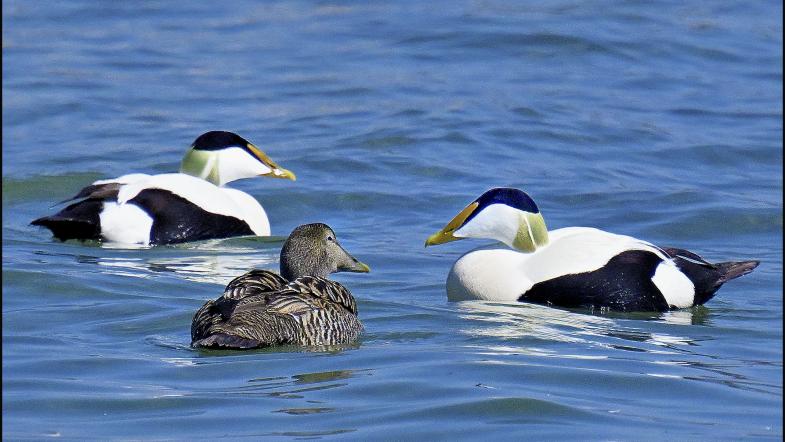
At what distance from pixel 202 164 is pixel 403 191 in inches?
76.6

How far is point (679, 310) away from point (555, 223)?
2.97m

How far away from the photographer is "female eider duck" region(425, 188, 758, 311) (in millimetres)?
8391

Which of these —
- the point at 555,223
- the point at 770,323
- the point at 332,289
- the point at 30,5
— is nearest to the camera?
the point at 332,289

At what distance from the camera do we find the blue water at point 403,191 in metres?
5.94

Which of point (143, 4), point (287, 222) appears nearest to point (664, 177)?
point (287, 222)

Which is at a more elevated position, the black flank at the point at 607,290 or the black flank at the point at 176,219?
the black flank at the point at 176,219

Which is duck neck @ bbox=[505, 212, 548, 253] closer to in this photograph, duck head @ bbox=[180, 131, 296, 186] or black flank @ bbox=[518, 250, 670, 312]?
black flank @ bbox=[518, 250, 670, 312]

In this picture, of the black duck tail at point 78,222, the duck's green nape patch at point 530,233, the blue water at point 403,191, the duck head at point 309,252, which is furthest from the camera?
the black duck tail at point 78,222

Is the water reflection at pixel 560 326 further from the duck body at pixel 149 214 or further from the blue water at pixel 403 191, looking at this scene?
the duck body at pixel 149 214

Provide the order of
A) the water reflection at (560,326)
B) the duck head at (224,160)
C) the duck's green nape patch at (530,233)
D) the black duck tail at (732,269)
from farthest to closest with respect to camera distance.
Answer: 1. the duck head at (224,160)
2. the black duck tail at (732,269)
3. the duck's green nape patch at (530,233)
4. the water reflection at (560,326)

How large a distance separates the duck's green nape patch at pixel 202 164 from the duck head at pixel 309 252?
3.43m

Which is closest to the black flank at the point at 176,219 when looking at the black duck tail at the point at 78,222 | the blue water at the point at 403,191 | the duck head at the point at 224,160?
the blue water at the point at 403,191

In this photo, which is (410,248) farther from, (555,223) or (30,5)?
(30,5)

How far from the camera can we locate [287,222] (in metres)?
11.7
